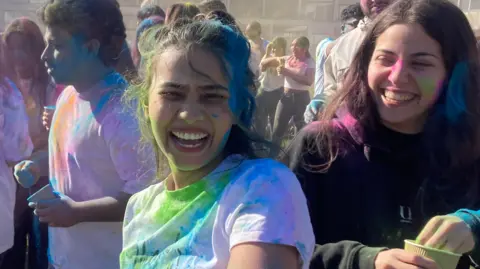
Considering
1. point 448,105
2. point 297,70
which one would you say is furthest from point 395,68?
point 297,70

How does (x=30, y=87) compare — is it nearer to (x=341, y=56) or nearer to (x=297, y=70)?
(x=341, y=56)

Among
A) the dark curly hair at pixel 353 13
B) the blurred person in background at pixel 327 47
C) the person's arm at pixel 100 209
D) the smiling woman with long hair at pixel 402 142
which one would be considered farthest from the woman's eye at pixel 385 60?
the dark curly hair at pixel 353 13

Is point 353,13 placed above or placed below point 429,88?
below

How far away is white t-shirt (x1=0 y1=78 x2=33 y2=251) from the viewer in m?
2.64

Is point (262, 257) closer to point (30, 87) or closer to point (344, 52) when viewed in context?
point (344, 52)

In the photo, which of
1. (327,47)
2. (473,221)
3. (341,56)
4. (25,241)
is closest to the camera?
(473,221)

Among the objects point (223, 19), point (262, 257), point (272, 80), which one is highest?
point (223, 19)

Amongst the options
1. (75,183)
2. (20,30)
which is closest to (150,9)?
(20,30)

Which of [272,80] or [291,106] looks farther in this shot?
[272,80]

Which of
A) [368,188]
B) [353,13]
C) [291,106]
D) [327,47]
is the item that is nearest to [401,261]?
[368,188]

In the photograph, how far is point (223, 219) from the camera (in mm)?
1168

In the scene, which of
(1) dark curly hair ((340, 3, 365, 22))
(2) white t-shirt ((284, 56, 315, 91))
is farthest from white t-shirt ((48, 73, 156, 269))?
(2) white t-shirt ((284, 56, 315, 91))

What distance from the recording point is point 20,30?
3992mm

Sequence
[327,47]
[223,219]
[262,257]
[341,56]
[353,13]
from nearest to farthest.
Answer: [262,257], [223,219], [341,56], [327,47], [353,13]
